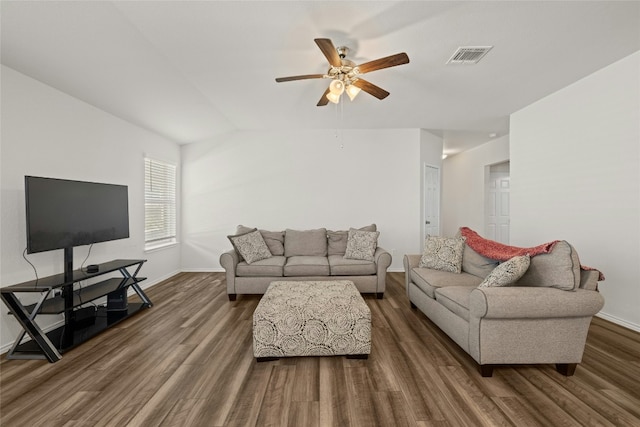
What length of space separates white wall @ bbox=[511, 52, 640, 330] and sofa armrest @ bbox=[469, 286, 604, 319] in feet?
5.54

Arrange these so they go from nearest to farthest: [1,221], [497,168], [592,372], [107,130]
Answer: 1. [592,372]
2. [1,221]
3. [107,130]
4. [497,168]

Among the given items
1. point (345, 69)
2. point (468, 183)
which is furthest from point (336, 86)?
point (468, 183)

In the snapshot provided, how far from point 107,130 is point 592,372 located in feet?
18.9

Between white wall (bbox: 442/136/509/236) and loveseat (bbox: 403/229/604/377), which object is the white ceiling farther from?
white wall (bbox: 442/136/509/236)

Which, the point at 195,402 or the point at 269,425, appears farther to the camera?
the point at 195,402

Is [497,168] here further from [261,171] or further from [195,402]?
[195,402]

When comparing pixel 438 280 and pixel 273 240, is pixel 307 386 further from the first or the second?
pixel 273 240

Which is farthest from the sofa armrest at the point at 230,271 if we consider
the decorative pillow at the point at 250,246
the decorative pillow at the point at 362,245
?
the decorative pillow at the point at 362,245

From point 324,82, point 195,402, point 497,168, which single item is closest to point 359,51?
point 324,82

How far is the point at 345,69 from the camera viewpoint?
256 centimetres

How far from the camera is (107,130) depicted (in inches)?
145

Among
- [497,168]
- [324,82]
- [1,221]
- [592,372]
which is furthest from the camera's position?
[497,168]

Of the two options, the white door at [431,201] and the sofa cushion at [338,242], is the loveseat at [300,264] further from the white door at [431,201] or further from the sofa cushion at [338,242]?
the white door at [431,201]

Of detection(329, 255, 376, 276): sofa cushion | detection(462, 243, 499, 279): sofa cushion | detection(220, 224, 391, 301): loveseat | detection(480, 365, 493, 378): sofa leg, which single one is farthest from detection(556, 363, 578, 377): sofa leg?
detection(329, 255, 376, 276): sofa cushion
